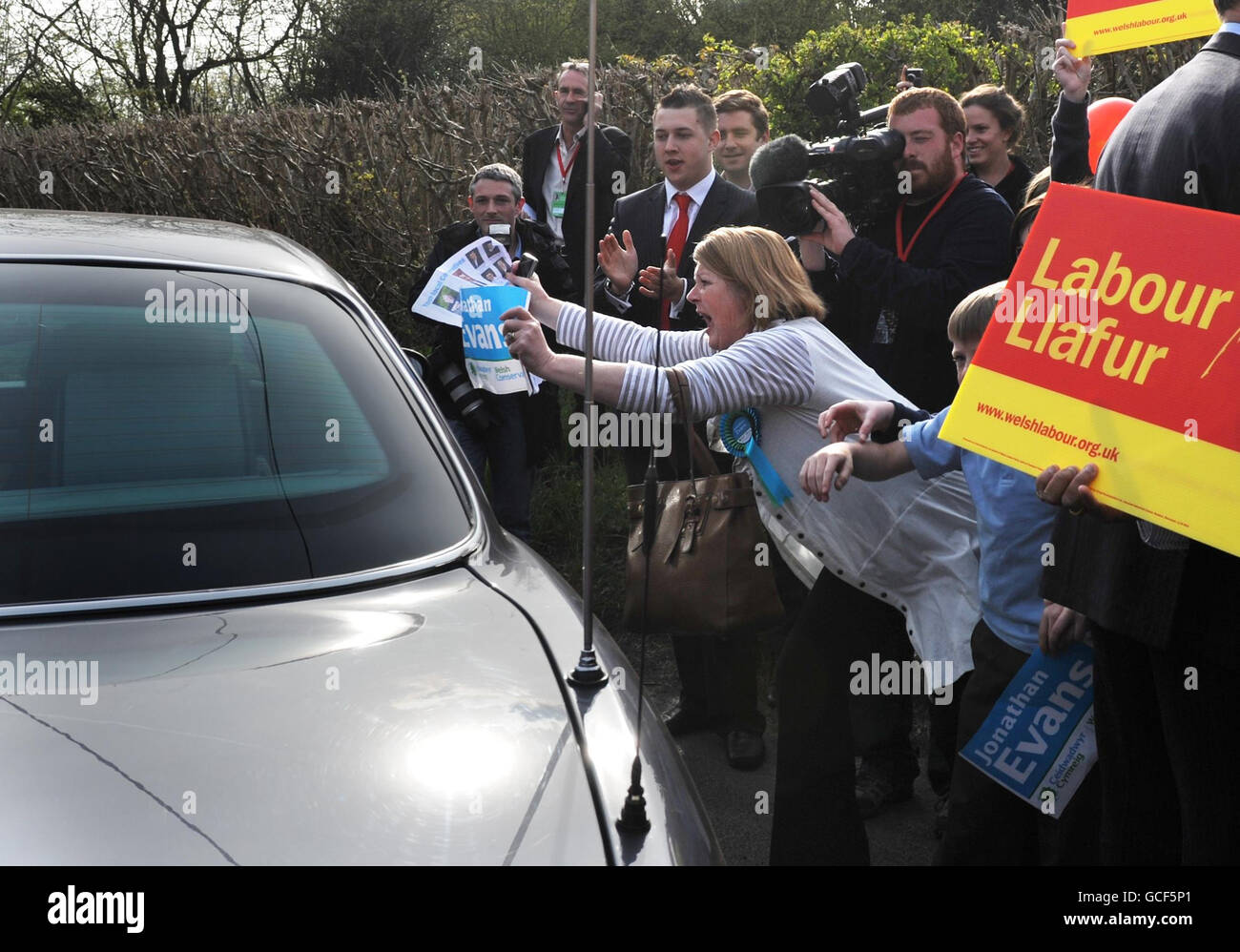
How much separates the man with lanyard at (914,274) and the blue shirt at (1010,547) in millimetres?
1210

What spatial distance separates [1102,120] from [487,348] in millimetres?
2345

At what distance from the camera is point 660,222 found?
17.1 ft

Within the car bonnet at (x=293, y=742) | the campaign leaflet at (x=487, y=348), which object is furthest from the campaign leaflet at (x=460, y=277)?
the car bonnet at (x=293, y=742)

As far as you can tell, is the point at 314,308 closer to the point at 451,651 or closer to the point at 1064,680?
the point at 451,651

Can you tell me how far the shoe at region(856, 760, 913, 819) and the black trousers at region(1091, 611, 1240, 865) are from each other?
1724 mm

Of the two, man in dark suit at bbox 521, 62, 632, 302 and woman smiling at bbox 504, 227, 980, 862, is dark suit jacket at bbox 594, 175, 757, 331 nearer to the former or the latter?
man in dark suit at bbox 521, 62, 632, 302

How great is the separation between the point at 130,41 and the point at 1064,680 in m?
33.6

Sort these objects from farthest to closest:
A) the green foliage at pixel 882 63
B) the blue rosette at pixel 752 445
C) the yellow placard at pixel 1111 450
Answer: the green foliage at pixel 882 63 < the blue rosette at pixel 752 445 < the yellow placard at pixel 1111 450

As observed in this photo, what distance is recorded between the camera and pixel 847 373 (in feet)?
10.6

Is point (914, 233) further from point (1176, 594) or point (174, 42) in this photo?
point (174, 42)

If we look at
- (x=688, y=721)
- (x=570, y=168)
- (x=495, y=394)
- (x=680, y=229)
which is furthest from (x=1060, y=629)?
(x=570, y=168)

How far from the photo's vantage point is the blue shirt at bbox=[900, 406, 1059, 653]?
2.69 m

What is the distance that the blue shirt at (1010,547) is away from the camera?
8.82 ft

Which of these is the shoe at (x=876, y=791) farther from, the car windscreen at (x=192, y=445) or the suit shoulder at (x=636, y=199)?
the suit shoulder at (x=636, y=199)
